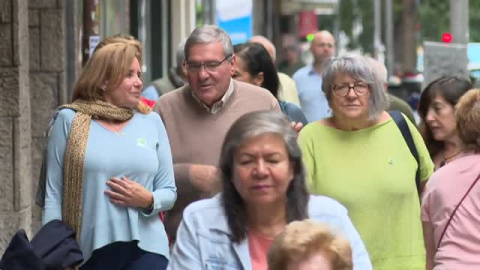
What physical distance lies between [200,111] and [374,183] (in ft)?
3.43

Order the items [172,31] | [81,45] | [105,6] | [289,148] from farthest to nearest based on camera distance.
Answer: [172,31] → [105,6] → [81,45] → [289,148]

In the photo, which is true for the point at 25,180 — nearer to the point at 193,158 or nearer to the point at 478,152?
the point at 193,158

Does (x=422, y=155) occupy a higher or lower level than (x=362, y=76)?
lower

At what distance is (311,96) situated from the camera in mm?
13039

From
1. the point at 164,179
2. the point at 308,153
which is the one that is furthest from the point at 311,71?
the point at 164,179

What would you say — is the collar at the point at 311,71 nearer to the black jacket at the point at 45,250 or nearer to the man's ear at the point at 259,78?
the man's ear at the point at 259,78

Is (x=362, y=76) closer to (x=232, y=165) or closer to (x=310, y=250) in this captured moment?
(x=232, y=165)

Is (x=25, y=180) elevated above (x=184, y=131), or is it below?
below

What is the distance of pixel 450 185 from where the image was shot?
6.60 m

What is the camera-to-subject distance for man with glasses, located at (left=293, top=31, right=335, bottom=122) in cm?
1276

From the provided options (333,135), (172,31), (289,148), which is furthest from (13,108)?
(172,31)

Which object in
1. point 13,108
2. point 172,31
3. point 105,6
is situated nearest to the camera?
point 13,108

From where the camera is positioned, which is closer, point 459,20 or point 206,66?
point 206,66

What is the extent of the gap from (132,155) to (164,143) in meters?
0.21
